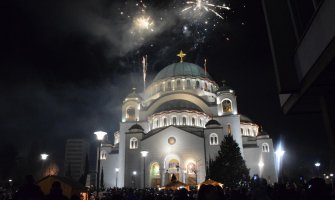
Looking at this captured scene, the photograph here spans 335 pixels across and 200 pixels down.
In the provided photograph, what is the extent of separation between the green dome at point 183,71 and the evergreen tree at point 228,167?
2245 centimetres

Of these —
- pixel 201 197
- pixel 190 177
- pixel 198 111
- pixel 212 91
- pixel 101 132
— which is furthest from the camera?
pixel 212 91

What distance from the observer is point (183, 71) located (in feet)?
199

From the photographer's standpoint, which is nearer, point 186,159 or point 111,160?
point 186,159

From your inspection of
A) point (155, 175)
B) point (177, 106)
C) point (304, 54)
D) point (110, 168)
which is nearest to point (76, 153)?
point (110, 168)

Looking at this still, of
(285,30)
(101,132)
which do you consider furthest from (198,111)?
(285,30)

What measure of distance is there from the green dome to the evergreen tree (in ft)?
73.7

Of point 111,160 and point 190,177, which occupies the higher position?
point 111,160

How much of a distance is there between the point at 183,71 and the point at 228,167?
27.2m

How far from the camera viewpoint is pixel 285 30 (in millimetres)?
12570

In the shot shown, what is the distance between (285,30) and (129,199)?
9.39 meters

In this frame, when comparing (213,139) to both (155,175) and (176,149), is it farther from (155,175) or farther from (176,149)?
(155,175)

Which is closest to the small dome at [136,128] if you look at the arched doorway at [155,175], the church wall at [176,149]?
the church wall at [176,149]

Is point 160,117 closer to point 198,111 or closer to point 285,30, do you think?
point 198,111

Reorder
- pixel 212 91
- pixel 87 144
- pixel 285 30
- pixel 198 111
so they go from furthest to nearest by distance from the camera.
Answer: pixel 87 144 < pixel 212 91 < pixel 198 111 < pixel 285 30
